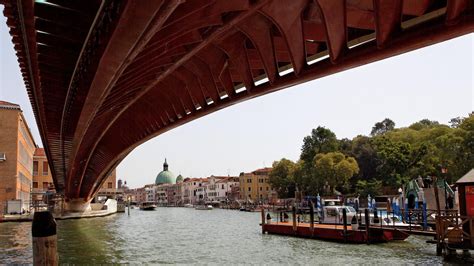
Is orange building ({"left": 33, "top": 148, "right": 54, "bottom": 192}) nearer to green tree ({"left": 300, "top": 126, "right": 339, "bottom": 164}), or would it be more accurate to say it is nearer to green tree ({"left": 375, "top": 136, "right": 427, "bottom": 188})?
green tree ({"left": 300, "top": 126, "right": 339, "bottom": 164})

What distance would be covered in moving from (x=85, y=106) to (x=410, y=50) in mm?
9624

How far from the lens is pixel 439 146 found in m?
65.4

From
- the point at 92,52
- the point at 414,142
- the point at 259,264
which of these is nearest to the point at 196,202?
the point at 414,142

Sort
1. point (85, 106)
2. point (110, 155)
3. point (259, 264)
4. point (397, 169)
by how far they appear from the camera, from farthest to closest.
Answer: point (397, 169) → point (110, 155) → point (259, 264) → point (85, 106)

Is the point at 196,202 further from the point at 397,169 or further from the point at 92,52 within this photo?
the point at 92,52

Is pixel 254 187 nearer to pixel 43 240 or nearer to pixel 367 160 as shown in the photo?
pixel 367 160

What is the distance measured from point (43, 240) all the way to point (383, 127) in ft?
408

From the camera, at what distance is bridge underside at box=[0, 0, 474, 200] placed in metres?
9.09

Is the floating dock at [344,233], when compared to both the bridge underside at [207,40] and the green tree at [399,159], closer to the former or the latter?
the bridge underside at [207,40]

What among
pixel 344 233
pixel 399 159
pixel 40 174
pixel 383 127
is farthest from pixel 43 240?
→ pixel 383 127

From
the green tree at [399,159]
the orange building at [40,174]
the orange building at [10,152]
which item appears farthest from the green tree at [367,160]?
the orange building at [40,174]

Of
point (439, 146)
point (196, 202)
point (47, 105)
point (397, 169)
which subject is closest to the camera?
point (47, 105)

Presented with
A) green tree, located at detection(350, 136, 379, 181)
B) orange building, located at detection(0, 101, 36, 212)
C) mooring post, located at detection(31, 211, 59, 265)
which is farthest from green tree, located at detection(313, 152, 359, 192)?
mooring post, located at detection(31, 211, 59, 265)

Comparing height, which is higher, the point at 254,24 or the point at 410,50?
the point at 254,24
